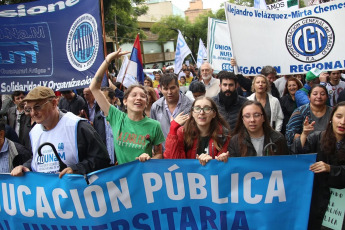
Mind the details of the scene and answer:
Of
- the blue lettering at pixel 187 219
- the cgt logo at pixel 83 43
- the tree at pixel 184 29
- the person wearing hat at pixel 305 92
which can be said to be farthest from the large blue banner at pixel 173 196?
the tree at pixel 184 29

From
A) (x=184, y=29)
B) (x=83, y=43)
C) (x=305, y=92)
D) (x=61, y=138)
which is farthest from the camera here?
(x=184, y=29)

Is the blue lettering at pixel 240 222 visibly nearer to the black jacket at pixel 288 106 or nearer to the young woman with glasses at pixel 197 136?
the young woman with glasses at pixel 197 136

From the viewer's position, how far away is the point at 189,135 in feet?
10.5

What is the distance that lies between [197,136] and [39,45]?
325 cm

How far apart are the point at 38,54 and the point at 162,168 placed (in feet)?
10.8

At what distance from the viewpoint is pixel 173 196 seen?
116 inches

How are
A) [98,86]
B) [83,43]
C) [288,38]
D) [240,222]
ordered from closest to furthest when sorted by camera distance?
[240,222] < [98,86] < [83,43] < [288,38]

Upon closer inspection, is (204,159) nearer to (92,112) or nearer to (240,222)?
(240,222)

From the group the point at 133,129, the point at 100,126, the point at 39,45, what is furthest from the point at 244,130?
the point at 39,45

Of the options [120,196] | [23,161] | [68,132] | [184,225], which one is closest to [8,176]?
[23,161]

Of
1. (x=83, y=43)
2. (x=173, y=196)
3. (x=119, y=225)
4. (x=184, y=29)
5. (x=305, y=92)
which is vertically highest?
(x=184, y=29)

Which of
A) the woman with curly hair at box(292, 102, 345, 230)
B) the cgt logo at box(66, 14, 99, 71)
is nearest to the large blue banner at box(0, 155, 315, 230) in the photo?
the woman with curly hair at box(292, 102, 345, 230)

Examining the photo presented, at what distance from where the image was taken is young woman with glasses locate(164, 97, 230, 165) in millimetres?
3189

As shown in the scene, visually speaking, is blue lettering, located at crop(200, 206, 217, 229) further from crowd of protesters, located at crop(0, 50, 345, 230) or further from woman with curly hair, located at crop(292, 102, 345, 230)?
woman with curly hair, located at crop(292, 102, 345, 230)
